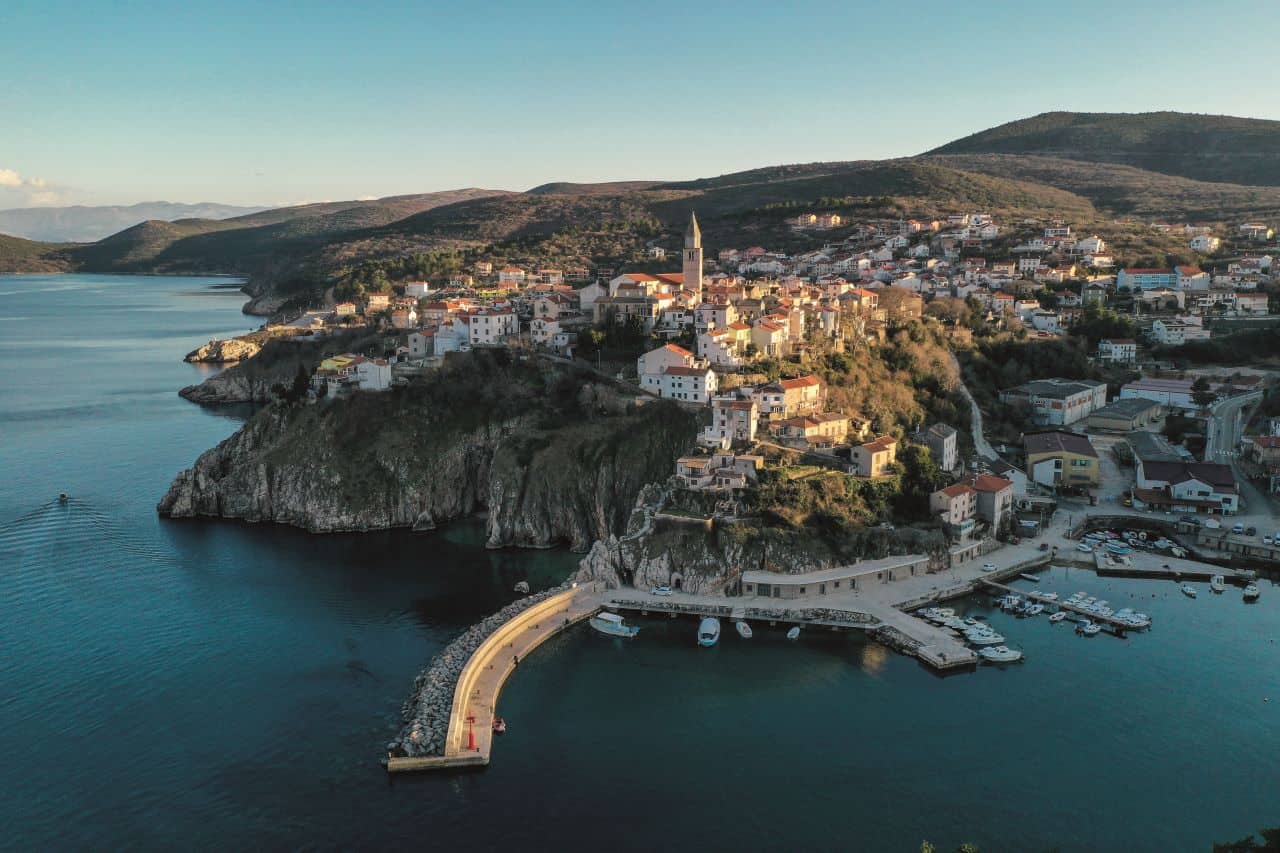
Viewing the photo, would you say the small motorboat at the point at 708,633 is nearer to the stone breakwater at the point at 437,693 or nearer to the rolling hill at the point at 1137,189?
the stone breakwater at the point at 437,693

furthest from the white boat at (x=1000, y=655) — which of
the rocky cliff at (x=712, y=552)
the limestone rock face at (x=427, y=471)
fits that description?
the limestone rock face at (x=427, y=471)

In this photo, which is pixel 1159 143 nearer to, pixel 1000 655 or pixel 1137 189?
pixel 1137 189

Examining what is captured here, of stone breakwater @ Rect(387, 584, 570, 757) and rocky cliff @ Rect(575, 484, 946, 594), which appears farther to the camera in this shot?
rocky cliff @ Rect(575, 484, 946, 594)

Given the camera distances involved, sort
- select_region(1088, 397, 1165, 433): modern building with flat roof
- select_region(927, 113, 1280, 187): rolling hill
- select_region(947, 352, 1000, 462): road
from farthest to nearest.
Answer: select_region(927, 113, 1280, 187): rolling hill, select_region(1088, 397, 1165, 433): modern building with flat roof, select_region(947, 352, 1000, 462): road

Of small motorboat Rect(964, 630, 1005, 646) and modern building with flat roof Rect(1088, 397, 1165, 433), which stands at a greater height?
modern building with flat roof Rect(1088, 397, 1165, 433)

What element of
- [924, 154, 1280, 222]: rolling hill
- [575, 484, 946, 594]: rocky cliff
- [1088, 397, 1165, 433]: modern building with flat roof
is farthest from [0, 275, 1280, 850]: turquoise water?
[924, 154, 1280, 222]: rolling hill

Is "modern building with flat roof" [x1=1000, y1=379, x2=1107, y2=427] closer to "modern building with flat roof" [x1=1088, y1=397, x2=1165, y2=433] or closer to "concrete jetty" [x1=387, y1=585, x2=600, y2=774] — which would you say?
"modern building with flat roof" [x1=1088, y1=397, x2=1165, y2=433]

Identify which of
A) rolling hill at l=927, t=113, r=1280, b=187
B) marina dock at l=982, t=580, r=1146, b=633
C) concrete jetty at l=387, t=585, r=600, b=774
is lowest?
marina dock at l=982, t=580, r=1146, b=633
